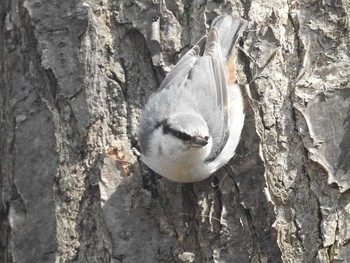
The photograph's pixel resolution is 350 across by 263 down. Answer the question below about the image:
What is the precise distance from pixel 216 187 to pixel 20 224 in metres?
1.03

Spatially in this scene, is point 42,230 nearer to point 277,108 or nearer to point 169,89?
point 169,89

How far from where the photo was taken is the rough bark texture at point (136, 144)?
352 cm

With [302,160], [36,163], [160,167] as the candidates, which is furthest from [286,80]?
[36,163]

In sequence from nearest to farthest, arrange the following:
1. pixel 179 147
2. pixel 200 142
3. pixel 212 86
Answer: pixel 200 142, pixel 179 147, pixel 212 86

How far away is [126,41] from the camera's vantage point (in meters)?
3.98

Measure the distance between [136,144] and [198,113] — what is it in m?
0.42

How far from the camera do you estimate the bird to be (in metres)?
3.81

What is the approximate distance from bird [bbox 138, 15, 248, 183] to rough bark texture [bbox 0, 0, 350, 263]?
73 millimetres

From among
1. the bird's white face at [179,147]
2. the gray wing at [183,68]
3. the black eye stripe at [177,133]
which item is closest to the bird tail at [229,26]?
the gray wing at [183,68]

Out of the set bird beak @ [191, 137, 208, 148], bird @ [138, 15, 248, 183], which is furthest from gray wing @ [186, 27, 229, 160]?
bird beak @ [191, 137, 208, 148]

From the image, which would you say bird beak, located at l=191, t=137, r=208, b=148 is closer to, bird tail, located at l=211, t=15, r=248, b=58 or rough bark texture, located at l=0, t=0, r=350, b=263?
rough bark texture, located at l=0, t=0, r=350, b=263

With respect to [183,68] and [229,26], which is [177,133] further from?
[229,26]

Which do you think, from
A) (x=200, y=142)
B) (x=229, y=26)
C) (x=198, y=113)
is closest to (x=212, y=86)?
(x=198, y=113)

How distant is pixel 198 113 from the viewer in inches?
160
